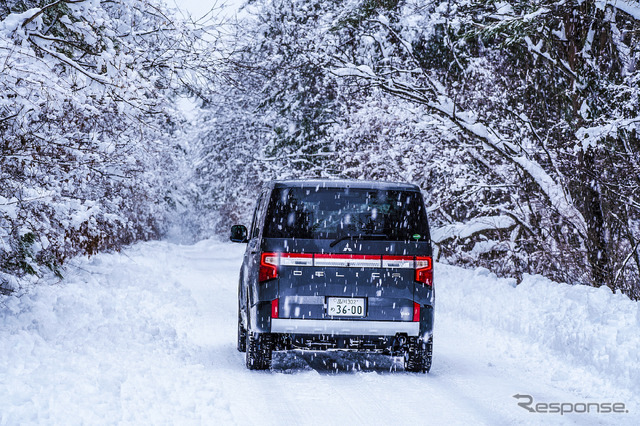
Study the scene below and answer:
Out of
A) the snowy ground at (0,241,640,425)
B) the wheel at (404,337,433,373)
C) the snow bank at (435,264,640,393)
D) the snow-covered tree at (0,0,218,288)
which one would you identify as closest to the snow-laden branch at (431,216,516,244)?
the snow bank at (435,264,640,393)

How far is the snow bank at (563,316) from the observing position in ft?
25.4

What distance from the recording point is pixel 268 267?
758 cm

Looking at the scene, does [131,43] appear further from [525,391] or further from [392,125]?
[392,125]

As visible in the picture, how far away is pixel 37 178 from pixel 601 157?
10288 mm

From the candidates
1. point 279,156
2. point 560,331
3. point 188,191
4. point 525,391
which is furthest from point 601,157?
point 188,191

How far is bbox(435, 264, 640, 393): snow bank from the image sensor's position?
25.4 feet

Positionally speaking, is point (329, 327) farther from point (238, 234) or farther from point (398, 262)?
point (238, 234)

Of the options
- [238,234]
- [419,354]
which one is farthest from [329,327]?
[238,234]

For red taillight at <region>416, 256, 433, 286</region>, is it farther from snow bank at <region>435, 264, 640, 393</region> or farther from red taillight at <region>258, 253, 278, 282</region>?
snow bank at <region>435, 264, 640, 393</region>

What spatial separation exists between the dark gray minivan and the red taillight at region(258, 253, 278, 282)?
10 millimetres

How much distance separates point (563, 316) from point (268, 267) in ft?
14.8

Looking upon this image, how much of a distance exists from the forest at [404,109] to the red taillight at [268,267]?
7.56 feet

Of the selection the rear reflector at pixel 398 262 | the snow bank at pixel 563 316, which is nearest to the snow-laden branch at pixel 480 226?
the snow bank at pixel 563 316

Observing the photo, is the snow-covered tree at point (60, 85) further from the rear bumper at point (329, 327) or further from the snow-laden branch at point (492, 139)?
the snow-laden branch at point (492, 139)
